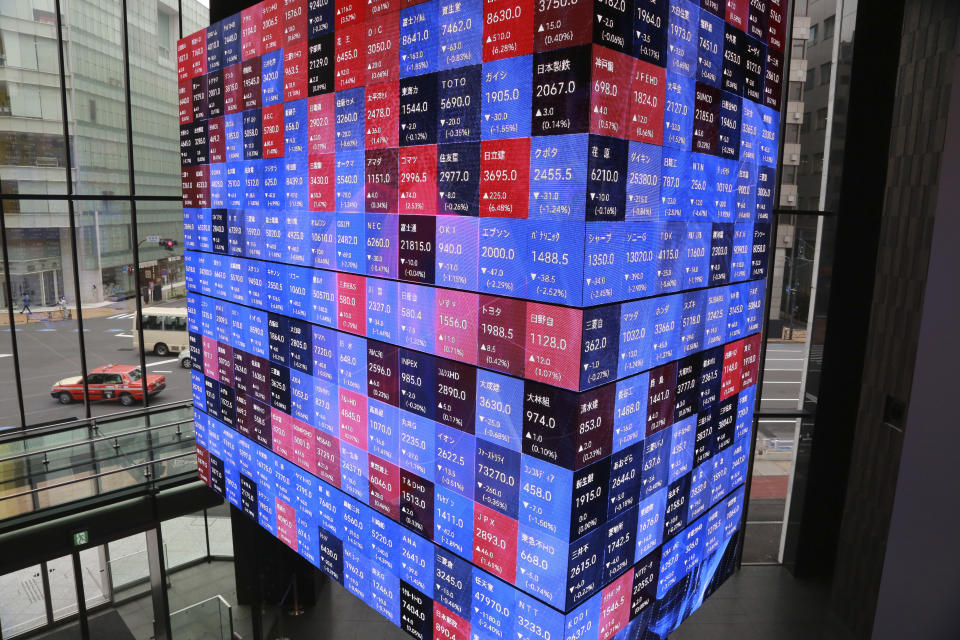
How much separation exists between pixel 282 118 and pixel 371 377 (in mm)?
3088

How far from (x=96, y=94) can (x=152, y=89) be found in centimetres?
A: 104

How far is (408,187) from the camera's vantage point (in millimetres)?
5105

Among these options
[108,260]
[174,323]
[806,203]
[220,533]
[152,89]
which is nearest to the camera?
[806,203]

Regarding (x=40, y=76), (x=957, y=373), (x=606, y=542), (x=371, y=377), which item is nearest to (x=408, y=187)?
(x=371, y=377)

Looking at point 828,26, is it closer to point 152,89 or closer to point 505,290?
point 505,290

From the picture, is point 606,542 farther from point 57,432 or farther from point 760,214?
point 57,432

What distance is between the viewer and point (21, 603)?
11922 millimetres

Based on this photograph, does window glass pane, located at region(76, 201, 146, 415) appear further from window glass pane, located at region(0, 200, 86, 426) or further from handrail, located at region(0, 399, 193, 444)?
handrail, located at region(0, 399, 193, 444)

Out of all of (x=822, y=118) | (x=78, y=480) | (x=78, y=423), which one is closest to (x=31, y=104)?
(x=78, y=423)

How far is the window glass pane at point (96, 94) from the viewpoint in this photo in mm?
11148

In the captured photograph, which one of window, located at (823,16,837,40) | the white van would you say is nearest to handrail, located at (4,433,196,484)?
the white van

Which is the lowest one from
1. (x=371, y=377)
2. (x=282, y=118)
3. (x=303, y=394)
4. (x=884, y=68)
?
(x=303, y=394)

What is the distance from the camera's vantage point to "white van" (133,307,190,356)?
73.7 feet

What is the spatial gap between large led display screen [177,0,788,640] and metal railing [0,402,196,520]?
13.8ft
